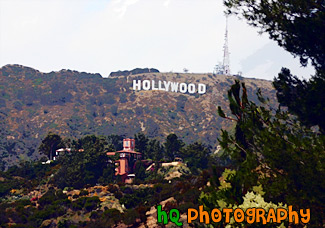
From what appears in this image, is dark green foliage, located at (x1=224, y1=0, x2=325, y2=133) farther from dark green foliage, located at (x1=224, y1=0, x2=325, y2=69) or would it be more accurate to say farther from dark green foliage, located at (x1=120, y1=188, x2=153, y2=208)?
dark green foliage, located at (x1=120, y1=188, x2=153, y2=208)

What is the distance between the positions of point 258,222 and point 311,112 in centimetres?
790

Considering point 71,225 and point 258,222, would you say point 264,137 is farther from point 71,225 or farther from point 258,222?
point 71,225

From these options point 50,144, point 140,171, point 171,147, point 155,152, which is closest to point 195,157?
point 171,147

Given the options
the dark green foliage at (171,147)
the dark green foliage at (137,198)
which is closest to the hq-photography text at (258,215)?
the dark green foliage at (137,198)

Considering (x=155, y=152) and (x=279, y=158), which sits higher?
(x=279, y=158)

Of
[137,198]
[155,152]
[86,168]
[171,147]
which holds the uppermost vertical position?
[171,147]

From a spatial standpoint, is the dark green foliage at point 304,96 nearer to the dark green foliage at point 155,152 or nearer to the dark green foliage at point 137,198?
the dark green foliage at point 137,198

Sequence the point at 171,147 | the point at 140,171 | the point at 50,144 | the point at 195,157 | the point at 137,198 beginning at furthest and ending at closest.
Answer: the point at 50,144
the point at 171,147
the point at 195,157
the point at 140,171
the point at 137,198

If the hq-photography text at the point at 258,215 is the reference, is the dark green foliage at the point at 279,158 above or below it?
above

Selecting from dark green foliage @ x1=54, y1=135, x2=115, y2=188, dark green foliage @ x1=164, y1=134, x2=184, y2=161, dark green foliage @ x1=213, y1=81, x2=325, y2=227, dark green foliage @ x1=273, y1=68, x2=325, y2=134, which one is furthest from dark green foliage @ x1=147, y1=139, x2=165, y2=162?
dark green foliage @ x1=213, y1=81, x2=325, y2=227

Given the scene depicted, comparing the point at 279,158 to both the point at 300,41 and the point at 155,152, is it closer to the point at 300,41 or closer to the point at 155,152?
the point at 300,41

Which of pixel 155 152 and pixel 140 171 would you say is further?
pixel 155 152

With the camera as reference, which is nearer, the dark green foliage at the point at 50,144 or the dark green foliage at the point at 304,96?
the dark green foliage at the point at 304,96

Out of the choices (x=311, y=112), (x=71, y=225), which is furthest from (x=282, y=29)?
(x=71, y=225)
